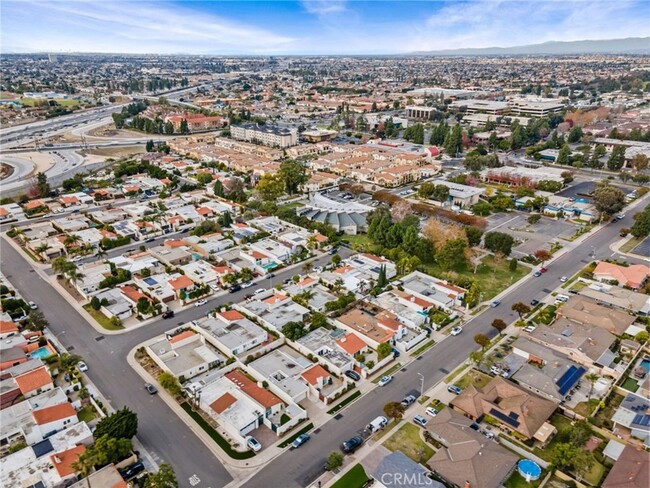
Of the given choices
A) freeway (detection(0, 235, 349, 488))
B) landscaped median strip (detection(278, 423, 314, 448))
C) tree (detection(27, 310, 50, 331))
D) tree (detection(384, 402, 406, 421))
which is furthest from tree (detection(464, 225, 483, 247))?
tree (detection(27, 310, 50, 331))

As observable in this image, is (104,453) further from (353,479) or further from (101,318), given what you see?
(101,318)

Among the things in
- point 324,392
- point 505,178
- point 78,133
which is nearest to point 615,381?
point 324,392

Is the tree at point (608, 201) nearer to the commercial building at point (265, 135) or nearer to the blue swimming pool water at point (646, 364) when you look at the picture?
the blue swimming pool water at point (646, 364)

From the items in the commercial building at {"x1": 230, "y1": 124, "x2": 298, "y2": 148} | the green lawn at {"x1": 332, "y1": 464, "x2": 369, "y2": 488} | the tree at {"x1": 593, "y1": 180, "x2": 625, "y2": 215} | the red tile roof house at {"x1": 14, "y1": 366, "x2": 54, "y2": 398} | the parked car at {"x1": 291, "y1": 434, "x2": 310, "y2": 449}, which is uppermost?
the commercial building at {"x1": 230, "y1": 124, "x2": 298, "y2": 148}

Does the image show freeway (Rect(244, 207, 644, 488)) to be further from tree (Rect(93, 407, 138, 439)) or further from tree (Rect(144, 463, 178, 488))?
tree (Rect(93, 407, 138, 439))

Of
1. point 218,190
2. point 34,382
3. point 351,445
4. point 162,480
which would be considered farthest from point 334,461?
point 218,190

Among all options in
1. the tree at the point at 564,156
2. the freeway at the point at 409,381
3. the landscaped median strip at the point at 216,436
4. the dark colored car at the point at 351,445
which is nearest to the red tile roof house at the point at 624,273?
the freeway at the point at 409,381
